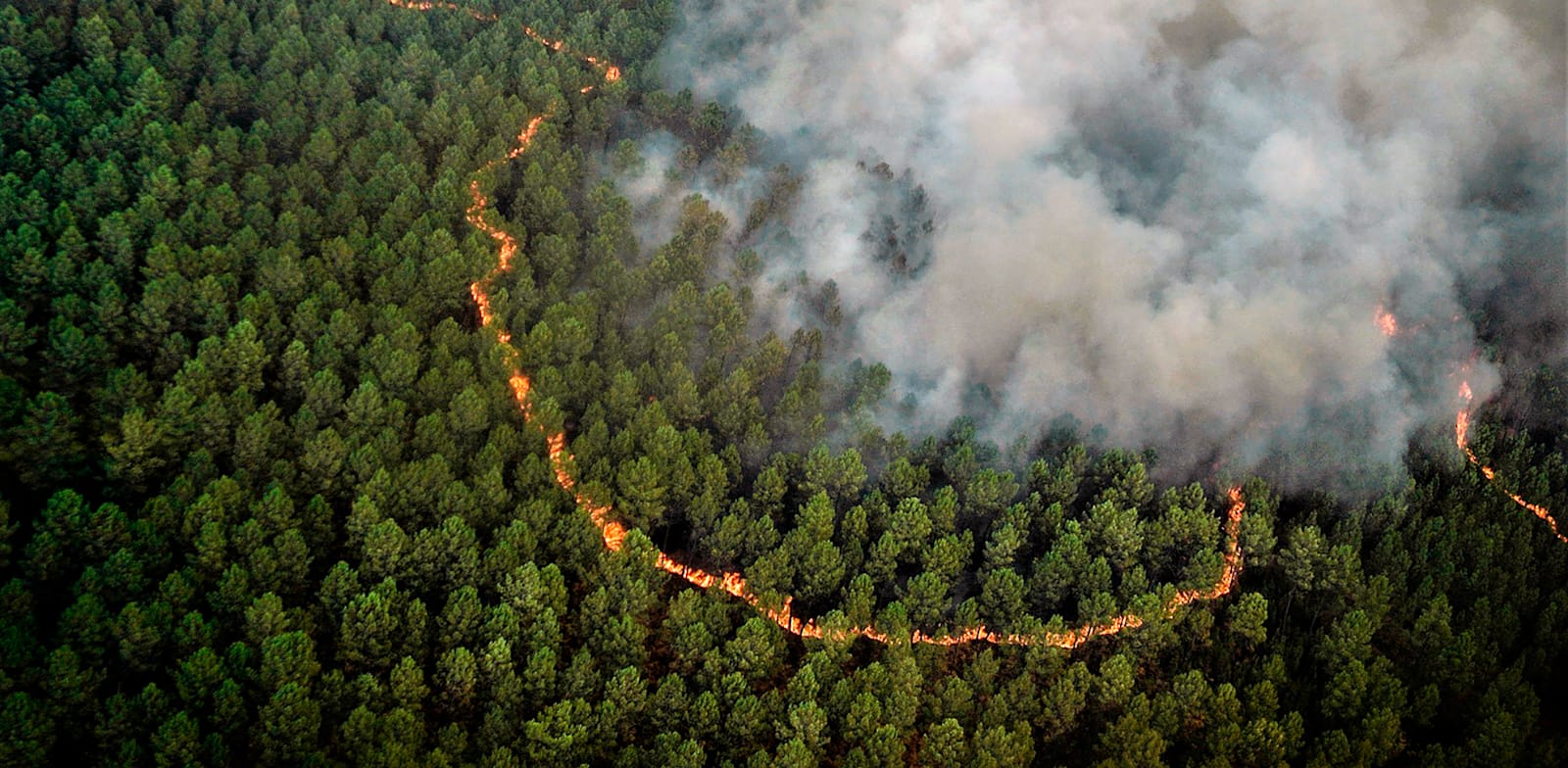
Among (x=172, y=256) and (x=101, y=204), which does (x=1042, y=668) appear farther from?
(x=101, y=204)

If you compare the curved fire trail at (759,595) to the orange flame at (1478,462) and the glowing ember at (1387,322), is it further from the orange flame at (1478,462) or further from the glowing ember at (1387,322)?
the orange flame at (1478,462)

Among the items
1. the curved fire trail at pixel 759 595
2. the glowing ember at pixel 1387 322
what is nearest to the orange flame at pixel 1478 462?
the glowing ember at pixel 1387 322

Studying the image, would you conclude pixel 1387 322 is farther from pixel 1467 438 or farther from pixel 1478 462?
pixel 1478 462

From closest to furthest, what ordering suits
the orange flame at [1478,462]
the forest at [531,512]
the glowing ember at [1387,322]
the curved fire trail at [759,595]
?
the forest at [531,512], the curved fire trail at [759,595], the orange flame at [1478,462], the glowing ember at [1387,322]

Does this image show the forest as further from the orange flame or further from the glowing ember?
the glowing ember

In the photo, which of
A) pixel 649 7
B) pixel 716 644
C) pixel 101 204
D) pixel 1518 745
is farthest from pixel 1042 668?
pixel 649 7

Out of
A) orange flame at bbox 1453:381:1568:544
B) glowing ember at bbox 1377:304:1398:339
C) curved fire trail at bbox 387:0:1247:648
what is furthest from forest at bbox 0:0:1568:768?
glowing ember at bbox 1377:304:1398:339

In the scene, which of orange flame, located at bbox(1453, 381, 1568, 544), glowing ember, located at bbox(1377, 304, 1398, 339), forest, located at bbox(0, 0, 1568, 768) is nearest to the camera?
forest, located at bbox(0, 0, 1568, 768)
